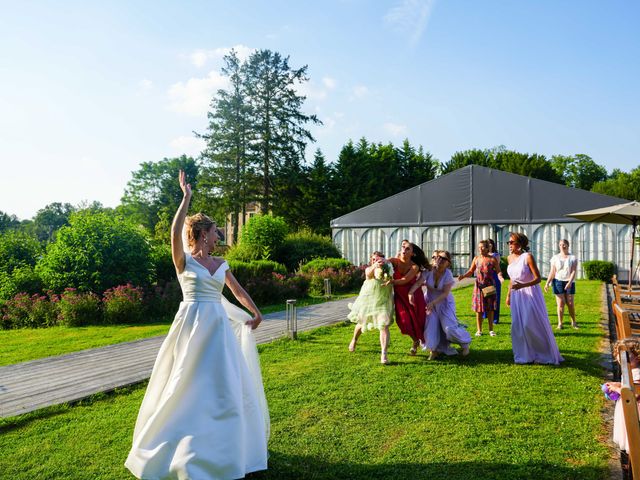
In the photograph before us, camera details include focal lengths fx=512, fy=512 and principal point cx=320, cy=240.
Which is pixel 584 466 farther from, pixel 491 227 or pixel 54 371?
pixel 491 227

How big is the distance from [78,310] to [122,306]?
44.3 inches

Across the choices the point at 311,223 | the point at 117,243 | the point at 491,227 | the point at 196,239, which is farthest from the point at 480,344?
the point at 311,223

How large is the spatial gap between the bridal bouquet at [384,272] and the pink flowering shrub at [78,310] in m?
8.78

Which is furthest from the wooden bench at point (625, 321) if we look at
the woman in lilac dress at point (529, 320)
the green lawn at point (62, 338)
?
the green lawn at point (62, 338)

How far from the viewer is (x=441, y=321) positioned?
8305mm

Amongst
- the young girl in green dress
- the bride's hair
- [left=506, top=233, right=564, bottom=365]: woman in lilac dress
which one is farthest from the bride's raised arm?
[left=506, top=233, right=564, bottom=365]: woman in lilac dress

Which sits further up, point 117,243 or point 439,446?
point 117,243

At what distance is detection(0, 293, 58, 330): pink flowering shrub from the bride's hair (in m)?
11.2

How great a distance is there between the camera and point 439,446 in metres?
4.71

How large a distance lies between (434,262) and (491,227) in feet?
66.6

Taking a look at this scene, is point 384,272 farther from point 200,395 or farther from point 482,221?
point 482,221

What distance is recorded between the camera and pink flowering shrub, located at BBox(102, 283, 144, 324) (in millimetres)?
13477

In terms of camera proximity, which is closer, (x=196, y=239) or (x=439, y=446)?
(x=196, y=239)

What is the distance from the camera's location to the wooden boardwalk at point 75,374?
650 cm
